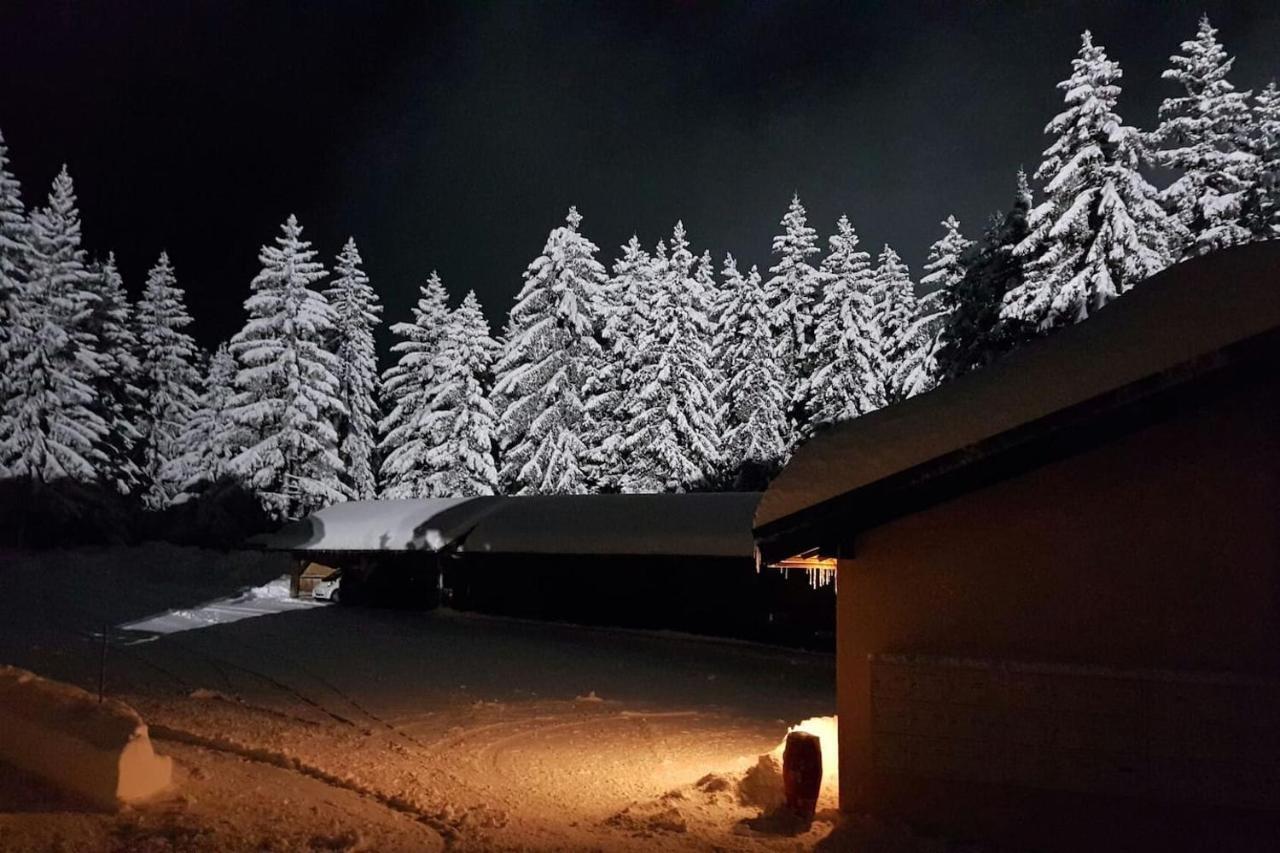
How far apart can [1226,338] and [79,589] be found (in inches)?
1280

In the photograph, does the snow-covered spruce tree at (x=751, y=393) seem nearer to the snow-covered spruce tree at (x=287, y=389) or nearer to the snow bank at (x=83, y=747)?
the snow-covered spruce tree at (x=287, y=389)

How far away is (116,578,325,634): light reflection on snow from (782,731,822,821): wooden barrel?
19.6 m

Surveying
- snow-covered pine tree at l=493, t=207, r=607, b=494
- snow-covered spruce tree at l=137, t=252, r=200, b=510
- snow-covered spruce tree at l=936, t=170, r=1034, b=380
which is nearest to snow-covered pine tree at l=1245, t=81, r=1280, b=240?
snow-covered spruce tree at l=936, t=170, r=1034, b=380

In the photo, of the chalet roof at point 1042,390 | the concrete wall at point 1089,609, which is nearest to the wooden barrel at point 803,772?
the concrete wall at point 1089,609

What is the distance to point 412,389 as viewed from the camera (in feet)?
157

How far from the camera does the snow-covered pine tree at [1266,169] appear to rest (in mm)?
24109

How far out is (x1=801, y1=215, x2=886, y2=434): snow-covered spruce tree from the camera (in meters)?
40.7

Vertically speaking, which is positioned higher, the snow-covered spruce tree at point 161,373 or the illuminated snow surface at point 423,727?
the snow-covered spruce tree at point 161,373

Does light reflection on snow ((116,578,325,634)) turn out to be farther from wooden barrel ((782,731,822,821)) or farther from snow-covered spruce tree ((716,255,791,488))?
wooden barrel ((782,731,822,821))

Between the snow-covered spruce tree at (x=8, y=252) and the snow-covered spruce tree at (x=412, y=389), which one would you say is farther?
the snow-covered spruce tree at (x=412, y=389)

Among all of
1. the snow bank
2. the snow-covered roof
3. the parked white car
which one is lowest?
the snow bank

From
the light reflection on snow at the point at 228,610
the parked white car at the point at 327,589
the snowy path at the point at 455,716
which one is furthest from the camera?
the parked white car at the point at 327,589

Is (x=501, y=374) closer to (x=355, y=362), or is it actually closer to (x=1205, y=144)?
(x=355, y=362)

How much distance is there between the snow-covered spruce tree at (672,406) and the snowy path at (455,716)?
451 inches
